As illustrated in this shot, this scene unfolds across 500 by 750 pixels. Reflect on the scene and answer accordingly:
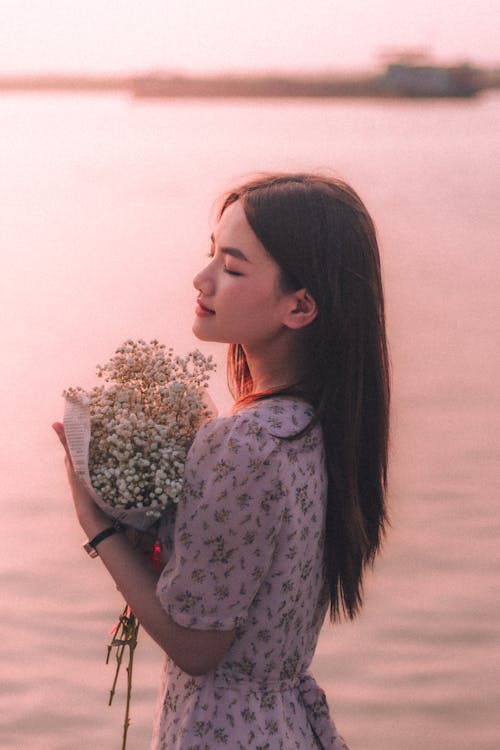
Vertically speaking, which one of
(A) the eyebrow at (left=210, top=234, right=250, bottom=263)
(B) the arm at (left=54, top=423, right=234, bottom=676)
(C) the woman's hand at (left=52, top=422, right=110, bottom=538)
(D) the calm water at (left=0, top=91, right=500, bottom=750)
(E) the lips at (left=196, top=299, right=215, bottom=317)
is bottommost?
(D) the calm water at (left=0, top=91, right=500, bottom=750)

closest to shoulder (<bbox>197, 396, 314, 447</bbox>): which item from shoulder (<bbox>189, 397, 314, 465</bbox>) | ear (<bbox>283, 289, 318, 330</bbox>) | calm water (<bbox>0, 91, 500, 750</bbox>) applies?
shoulder (<bbox>189, 397, 314, 465</bbox>)

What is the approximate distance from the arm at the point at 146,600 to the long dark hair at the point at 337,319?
224mm

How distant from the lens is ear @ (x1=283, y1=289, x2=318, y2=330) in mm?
2174

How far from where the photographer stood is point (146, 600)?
2115 millimetres

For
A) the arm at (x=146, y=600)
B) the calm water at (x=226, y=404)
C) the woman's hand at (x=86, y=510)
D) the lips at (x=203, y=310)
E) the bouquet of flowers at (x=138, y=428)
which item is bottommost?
the calm water at (x=226, y=404)

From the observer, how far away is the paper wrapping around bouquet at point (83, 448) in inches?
82.9

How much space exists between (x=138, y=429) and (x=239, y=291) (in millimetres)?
234

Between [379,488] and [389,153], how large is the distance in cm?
2053

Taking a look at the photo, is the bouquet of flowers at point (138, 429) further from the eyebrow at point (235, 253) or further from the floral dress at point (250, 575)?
the eyebrow at point (235, 253)

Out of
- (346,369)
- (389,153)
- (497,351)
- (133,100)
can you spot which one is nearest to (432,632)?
(346,369)

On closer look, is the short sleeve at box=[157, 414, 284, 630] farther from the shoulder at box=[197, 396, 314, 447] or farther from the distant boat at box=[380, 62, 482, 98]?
the distant boat at box=[380, 62, 482, 98]

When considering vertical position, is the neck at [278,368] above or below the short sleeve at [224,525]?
above

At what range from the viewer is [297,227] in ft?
7.07

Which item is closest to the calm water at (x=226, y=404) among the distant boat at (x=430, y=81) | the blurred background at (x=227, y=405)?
the blurred background at (x=227, y=405)
